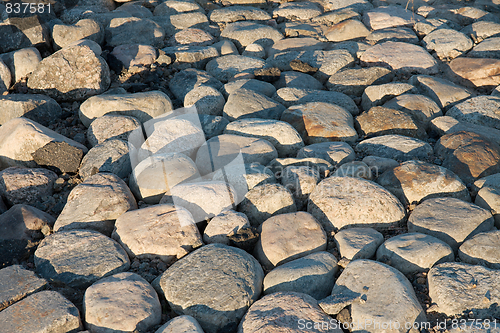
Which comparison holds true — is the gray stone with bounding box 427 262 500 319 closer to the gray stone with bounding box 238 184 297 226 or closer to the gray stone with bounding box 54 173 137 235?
the gray stone with bounding box 238 184 297 226

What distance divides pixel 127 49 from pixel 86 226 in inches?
133

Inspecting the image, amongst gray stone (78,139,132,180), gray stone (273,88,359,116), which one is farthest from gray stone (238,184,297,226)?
gray stone (273,88,359,116)

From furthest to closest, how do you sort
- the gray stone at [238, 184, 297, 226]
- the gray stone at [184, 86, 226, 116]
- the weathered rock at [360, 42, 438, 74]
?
the weathered rock at [360, 42, 438, 74] → the gray stone at [184, 86, 226, 116] → the gray stone at [238, 184, 297, 226]

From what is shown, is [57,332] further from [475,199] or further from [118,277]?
A: [475,199]

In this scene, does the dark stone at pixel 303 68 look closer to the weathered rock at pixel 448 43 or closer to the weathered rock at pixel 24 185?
the weathered rock at pixel 448 43

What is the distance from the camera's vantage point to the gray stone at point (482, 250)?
2.78 meters

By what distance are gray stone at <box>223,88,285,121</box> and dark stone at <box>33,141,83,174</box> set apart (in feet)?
5.73

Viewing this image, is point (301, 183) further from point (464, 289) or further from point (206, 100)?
point (206, 100)

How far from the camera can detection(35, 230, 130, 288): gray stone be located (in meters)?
2.81

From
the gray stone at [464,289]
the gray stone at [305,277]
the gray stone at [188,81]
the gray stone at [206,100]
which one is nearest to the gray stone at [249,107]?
the gray stone at [206,100]

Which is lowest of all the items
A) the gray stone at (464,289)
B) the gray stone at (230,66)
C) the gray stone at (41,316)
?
the gray stone at (41,316)

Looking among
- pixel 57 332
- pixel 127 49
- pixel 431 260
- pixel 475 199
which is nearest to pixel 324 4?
pixel 127 49

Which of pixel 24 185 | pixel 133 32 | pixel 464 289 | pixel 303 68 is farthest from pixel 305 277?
pixel 133 32

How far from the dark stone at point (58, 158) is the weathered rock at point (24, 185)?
145 millimetres
